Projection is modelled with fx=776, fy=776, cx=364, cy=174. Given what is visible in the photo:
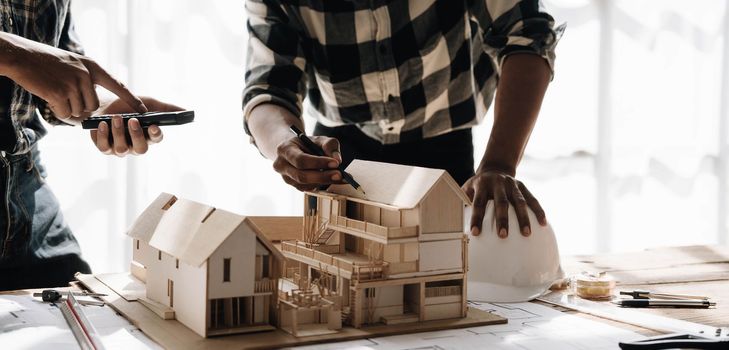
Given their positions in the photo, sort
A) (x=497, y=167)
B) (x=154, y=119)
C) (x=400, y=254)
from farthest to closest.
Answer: (x=497, y=167), (x=154, y=119), (x=400, y=254)

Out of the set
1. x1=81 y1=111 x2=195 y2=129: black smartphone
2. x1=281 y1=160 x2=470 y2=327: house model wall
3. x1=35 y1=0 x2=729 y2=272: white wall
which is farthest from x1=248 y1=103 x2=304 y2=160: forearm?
x1=35 y1=0 x2=729 y2=272: white wall

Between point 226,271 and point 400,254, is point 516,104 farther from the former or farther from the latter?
point 226,271

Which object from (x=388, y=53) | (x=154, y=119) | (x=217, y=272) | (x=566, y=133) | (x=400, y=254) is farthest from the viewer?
(x=566, y=133)

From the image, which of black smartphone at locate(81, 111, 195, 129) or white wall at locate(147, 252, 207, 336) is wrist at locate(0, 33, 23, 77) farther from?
white wall at locate(147, 252, 207, 336)

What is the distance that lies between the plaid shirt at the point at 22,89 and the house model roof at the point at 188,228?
1.54 ft

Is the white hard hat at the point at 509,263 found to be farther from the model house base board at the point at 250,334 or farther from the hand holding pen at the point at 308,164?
the hand holding pen at the point at 308,164

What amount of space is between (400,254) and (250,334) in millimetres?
256

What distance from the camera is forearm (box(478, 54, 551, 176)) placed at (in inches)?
64.3

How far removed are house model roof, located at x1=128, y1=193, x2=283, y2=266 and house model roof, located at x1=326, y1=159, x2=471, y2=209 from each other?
0.66 ft

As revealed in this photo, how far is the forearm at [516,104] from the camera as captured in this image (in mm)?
1633

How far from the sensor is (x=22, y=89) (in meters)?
1.66

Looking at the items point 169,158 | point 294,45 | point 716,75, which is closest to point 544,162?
point 716,75

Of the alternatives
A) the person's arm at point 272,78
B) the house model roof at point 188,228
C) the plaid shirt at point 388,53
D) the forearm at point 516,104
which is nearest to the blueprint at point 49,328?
the house model roof at point 188,228

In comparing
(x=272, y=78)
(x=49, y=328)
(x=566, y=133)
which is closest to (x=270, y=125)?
(x=272, y=78)
